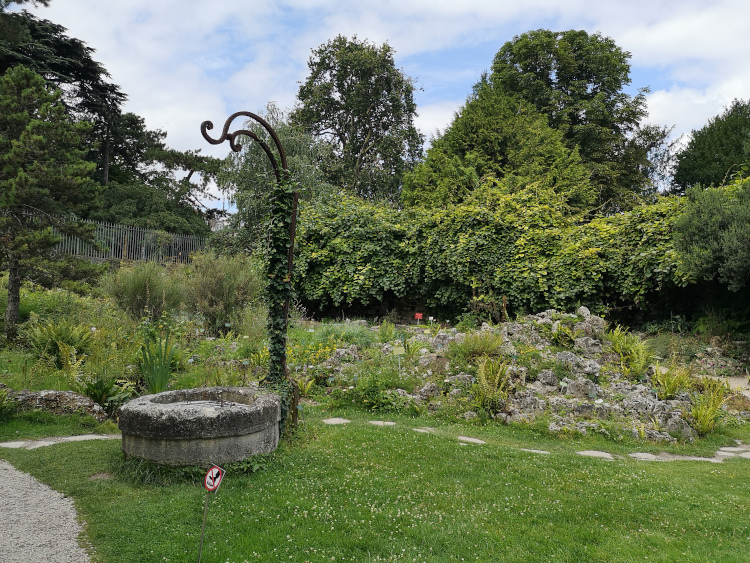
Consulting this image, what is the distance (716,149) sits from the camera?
942 inches

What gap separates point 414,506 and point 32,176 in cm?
810

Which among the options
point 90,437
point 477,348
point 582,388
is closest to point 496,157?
point 477,348

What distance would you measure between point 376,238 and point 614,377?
22.4 ft

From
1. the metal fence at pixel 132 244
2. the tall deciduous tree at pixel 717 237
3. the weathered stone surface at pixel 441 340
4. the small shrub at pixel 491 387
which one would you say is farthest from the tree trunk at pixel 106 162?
the tall deciduous tree at pixel 717 237

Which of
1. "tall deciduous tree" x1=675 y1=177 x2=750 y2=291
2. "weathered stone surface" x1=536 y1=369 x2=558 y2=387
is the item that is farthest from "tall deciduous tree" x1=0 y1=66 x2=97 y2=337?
"tall deciduous tree" x1=675 y1=177 x2=750 y2=291

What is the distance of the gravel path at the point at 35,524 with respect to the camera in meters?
2.86

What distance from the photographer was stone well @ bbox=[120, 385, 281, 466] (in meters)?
3.90

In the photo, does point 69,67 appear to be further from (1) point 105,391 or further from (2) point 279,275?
(2) point 279,275

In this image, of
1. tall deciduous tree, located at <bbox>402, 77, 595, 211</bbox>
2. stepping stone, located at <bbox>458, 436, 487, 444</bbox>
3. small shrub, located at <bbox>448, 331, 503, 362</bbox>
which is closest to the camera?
stepping stone, located at <bbox>458, 436, 487, 444</bbox>

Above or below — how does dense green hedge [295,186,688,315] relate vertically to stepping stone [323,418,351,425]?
above

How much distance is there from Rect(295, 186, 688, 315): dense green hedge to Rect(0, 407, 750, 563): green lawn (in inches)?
196

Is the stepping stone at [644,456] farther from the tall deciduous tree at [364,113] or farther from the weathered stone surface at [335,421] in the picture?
the tall deciduous tree at [364,113]

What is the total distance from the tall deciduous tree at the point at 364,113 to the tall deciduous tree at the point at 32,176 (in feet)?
54.1

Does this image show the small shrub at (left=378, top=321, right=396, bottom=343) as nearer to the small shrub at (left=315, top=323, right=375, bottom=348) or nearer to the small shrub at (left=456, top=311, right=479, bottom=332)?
the small shrub at (left=315, top=323, right=375, bottom=348)
